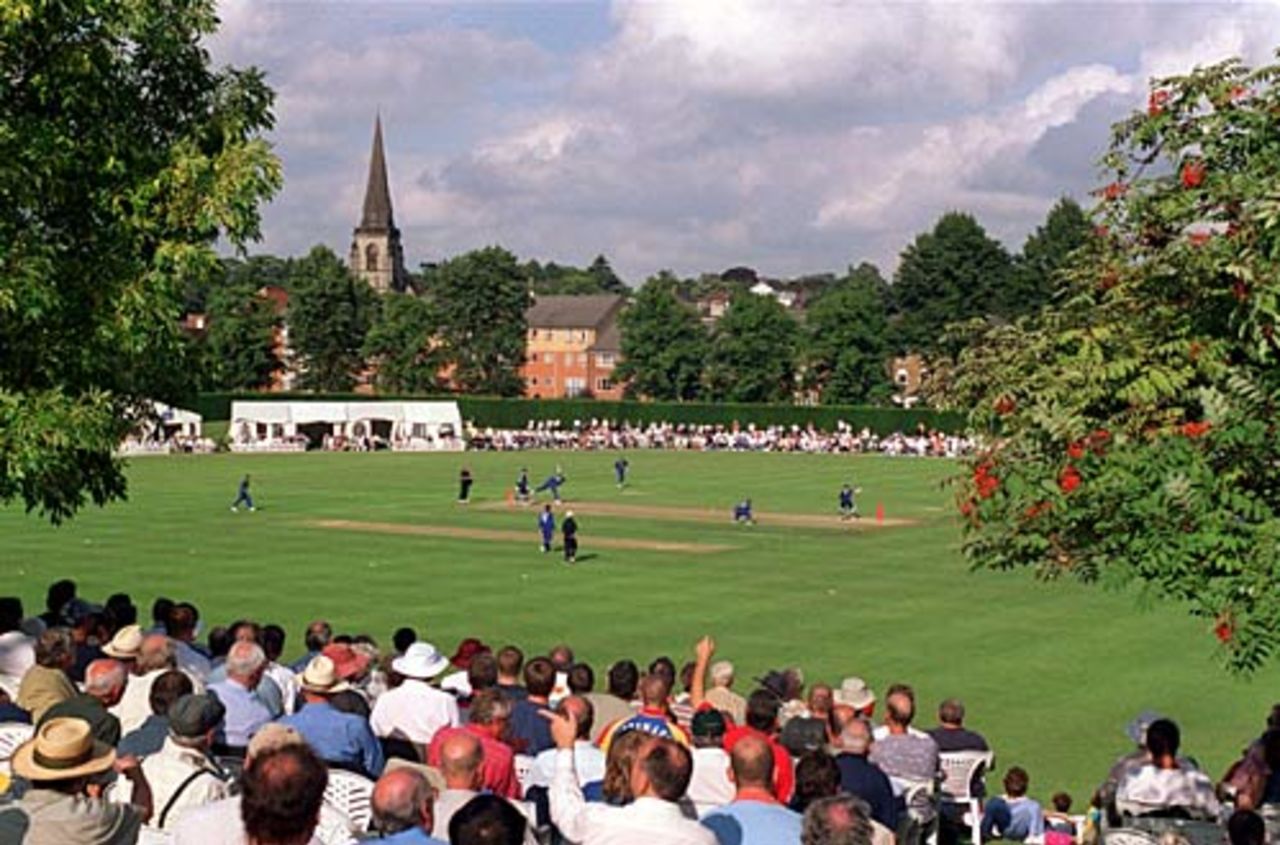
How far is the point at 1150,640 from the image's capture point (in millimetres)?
27109

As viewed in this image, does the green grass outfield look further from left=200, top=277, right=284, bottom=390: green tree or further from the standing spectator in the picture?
left=200, top=277, right=284, bottom=390: green tree

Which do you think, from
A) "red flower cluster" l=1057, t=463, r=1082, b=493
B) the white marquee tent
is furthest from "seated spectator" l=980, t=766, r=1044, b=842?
the white marquee tent

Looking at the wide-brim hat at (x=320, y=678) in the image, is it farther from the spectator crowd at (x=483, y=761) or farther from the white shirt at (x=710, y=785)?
the white shirt at (x=710, y=785)

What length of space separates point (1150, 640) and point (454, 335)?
397 feet

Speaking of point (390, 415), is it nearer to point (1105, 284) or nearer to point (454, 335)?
point (454, 335)

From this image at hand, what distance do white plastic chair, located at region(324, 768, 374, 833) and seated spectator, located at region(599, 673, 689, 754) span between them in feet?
5.41

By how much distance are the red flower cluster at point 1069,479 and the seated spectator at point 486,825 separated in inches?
218

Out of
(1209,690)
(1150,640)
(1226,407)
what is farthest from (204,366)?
(1150,640)

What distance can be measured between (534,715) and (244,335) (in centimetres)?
11838

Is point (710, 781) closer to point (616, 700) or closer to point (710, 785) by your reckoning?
point (710, 785)

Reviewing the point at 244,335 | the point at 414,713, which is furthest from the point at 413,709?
the point at 244,335

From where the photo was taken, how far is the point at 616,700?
40.1 feet

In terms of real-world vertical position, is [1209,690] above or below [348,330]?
below

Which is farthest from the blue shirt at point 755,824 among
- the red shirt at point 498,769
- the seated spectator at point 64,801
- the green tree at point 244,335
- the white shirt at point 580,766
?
the green tree at point 244,335
